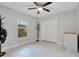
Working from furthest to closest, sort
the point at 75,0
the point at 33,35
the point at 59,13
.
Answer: the point at 33,35 < the point at 59,13 < the point at 75,0

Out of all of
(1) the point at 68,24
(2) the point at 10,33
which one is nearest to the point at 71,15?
(1) the point at 68,24

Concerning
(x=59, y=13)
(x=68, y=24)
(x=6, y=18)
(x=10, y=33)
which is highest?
(x=59, y=13)

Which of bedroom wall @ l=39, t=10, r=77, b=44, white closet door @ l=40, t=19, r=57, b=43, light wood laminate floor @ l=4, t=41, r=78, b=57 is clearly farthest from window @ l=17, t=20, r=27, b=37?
bedroom wall @ l=39, t=10, r=77, b=44

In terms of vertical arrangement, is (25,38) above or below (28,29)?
below

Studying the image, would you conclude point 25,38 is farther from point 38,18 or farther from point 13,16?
point 38,18

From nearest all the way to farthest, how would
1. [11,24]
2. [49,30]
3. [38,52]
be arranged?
1. [38,52]
2. [11,24]
3. [49,30]

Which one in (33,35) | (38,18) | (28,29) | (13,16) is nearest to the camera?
(13,16)

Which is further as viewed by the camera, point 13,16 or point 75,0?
point 13,16

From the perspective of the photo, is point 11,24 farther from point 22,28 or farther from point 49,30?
point 49,30

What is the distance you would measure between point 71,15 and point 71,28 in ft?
2.96

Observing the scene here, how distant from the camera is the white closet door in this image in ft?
20.0

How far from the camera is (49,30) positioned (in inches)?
257

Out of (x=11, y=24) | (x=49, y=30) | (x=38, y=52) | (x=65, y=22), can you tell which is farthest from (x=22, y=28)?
(x=65, y=22)

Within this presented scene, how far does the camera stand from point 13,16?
14.9 feet
